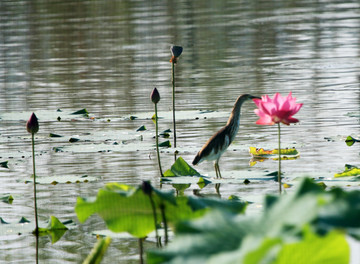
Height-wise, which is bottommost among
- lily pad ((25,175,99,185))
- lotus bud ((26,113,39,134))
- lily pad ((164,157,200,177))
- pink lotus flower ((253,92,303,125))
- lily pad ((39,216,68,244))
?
lily pad ((39,216,68,244))

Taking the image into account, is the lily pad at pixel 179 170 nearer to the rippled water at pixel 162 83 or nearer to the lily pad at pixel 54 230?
the rippled water at pixel 162 83

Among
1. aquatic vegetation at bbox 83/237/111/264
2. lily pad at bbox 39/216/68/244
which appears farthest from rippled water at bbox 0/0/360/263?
aquatic vegetation at bbox 83/237/111/264

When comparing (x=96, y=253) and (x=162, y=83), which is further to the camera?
(x=162, y=83)

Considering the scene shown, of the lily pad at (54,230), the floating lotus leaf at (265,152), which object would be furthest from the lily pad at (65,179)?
the floating lotus leaf at (265,152)

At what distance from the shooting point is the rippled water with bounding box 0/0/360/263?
237 inches

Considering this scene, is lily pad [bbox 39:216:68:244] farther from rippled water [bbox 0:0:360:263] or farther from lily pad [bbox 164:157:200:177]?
lily pad [bbox 164:157:200:177]

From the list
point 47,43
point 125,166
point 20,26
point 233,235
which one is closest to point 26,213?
point 125,166

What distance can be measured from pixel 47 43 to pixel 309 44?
22.5 feet

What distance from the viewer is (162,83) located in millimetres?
12312

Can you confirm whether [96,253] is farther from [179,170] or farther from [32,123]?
[179,170]

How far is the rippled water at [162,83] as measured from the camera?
601cm

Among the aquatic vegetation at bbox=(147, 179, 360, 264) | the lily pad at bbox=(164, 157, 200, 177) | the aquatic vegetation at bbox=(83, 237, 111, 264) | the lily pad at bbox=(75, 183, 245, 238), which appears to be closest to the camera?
the aquatic vegetation at bbox=(147, 179, 360, 264)

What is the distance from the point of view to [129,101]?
10.7 metres

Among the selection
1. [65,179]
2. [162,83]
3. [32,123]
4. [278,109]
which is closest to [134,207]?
[278,109]
